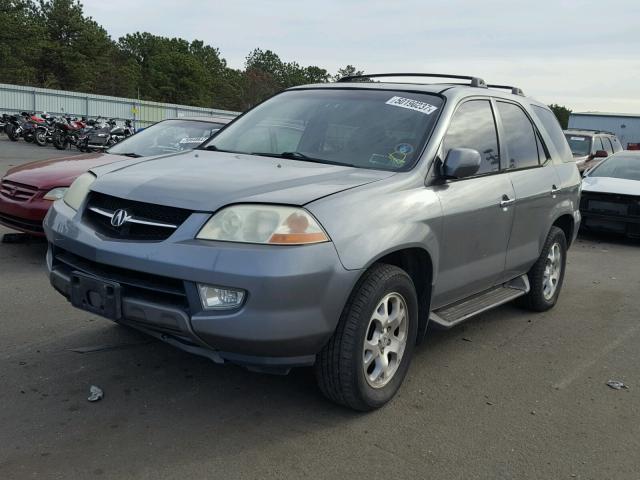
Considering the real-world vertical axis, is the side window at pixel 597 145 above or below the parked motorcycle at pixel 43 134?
above

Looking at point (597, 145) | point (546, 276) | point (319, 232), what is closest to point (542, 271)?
point (546, 276)

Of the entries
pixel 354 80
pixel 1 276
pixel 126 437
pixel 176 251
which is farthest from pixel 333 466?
pixel 1 276

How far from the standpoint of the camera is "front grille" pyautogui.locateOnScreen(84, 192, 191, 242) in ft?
10.1

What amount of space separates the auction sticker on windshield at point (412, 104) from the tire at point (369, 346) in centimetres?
120

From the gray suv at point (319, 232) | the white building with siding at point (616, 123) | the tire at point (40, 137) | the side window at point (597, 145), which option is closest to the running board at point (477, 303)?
the gray suv at point (319, 232)

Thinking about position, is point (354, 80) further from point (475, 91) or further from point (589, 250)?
point (589, 250)

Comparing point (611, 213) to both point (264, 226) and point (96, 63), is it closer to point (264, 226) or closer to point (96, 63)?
point (264, 226)

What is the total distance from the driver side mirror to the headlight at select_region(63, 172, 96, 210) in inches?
80.1

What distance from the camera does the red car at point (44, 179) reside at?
20.5ft

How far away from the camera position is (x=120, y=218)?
10.6 ft

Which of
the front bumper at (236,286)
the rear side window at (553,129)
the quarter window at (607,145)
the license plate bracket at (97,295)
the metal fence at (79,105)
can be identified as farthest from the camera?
the metal fence at (79,105)

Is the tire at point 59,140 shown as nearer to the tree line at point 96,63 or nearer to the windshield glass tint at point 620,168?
the windshield glass tint at point 620,168

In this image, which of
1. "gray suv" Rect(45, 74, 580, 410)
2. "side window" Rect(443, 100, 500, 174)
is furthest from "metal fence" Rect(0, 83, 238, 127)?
"gray suv" Rect(45, 74, 580, 410)

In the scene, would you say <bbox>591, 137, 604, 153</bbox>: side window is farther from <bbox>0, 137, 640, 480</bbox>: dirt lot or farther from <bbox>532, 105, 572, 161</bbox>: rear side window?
<bbox>0, 137, 640, 480</bbox>: dirt lot
